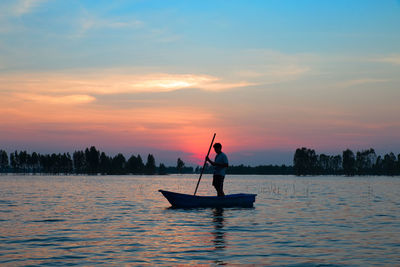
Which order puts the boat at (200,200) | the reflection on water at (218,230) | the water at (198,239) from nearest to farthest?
1. the water at (198,239)
2. the reflection on water at (218,230)
3. the boat at (200,200)

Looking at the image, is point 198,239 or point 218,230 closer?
point 198,239

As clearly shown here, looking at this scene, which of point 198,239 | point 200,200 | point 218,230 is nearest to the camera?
point 198,239

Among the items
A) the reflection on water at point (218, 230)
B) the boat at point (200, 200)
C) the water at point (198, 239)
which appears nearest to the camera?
the water at point (198, 239)

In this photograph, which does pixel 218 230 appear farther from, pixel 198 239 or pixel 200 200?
pixel 200 200

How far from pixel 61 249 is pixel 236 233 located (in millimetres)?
6462

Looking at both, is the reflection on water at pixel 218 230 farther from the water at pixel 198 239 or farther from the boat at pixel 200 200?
the boat at pixel 200 200

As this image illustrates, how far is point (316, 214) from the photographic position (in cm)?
Result: 2483

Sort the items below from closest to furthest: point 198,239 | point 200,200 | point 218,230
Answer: point 198,239, point 218,230, point 200,200

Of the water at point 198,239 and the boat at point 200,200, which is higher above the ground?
the boat at point 200,200

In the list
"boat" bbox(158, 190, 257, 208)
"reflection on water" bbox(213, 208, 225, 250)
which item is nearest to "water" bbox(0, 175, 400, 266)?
"reflection on water" bbox(213, 208, 225, 250)

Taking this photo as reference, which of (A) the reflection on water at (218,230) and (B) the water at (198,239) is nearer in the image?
(B) the water at (198,239)

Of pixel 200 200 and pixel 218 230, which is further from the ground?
pixel 200 200

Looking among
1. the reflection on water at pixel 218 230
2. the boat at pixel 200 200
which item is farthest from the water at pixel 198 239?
the boat at pixel 200 200

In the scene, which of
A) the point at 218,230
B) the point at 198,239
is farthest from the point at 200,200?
the point at 198,239
